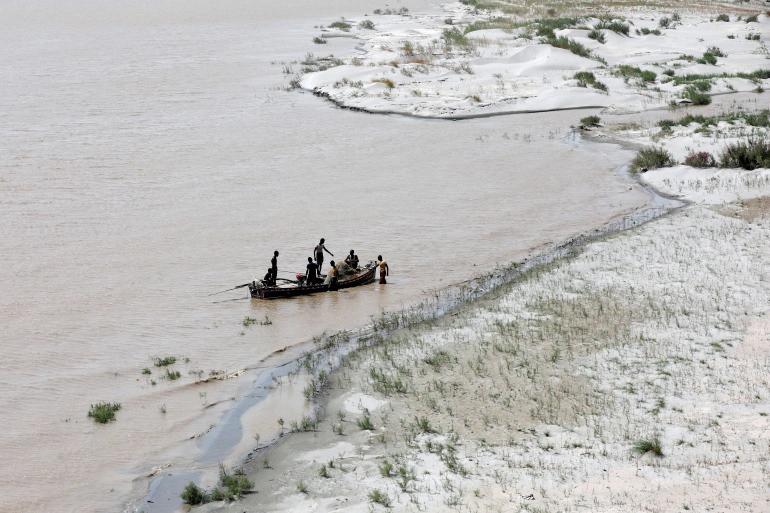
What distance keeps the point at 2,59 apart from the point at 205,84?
19458 millimetres

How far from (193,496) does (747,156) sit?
23.2 meters

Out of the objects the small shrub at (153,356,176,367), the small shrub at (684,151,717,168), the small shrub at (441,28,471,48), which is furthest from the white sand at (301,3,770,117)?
the small shrub at (153,356,176,367)

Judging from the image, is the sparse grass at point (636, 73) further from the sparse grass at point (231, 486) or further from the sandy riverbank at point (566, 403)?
the sparse grass at point (231, 486)

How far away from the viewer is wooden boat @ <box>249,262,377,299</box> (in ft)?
70.5

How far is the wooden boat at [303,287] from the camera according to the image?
846 inches

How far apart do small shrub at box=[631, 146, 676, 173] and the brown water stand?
4.63ft

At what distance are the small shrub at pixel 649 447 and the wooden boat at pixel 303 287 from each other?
1101 centimetres

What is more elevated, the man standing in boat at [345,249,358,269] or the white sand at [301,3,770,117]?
the white sand at [301,3,770,117]

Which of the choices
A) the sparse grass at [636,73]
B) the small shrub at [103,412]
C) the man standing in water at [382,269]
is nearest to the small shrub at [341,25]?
the sparse grass at [636,73]

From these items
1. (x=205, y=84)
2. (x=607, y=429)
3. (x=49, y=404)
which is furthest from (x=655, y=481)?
(x=205, y=84)

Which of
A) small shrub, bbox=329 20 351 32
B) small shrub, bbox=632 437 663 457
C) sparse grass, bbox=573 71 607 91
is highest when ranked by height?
small shrub, bbox=329 20 351 32

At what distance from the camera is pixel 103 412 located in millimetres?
15641

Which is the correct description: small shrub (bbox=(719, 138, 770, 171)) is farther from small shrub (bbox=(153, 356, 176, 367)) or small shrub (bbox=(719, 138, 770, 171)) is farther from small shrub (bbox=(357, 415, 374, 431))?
small shrub (bbox=(153, 356, 176, 367))

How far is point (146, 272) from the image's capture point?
23281 millimetres
